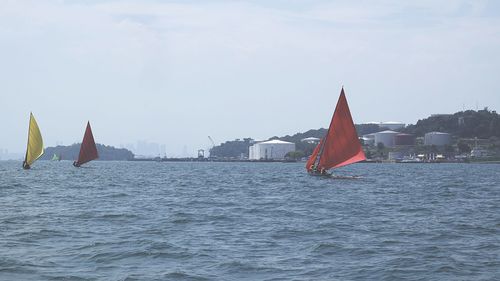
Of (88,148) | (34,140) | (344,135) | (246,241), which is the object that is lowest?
(246,241)

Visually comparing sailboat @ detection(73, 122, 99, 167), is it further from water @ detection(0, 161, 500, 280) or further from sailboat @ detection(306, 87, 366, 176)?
water @ detection(0, 161, 500, 280)

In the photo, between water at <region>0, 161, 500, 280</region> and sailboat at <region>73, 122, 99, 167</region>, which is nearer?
water at <region>0, 161, 500, 280</region>

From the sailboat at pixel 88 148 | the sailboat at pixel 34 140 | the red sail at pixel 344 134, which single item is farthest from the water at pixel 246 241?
the sailboat at pixel 88 148

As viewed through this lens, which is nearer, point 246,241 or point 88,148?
point 246,241

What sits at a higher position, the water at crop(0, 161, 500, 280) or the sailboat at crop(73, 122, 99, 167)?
the sailboat at crop(73, 122, 99, 167)

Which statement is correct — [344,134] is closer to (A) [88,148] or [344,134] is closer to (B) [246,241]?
(B) [246,241]

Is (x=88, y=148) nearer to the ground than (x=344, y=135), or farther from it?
nearer to the ground

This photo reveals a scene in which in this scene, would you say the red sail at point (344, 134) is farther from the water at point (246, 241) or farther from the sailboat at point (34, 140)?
the sailboat at point (34, 140)

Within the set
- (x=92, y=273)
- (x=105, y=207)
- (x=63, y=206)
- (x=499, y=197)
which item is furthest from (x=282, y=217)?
(x=499, y=197)

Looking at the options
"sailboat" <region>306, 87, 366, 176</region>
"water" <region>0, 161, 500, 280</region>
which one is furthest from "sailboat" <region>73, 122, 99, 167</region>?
"water" <region>0, 161, 500, 280</region>

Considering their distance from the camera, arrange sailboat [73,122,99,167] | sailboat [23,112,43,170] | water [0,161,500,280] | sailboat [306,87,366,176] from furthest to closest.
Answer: sailboat [73,122,99,167] < sailboat [23,112,43,170] < sailboat [306,87,366,176] < water [0,161,500,280]

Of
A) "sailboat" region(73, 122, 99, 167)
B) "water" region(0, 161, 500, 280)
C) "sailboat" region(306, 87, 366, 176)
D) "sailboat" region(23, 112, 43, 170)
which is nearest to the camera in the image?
"water" region(0, 161, 500, 280)

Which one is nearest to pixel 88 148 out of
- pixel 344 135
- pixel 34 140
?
pixel 34 140

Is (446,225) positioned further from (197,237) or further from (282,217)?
(197,237)
